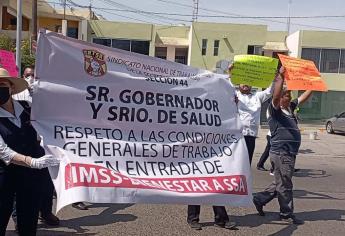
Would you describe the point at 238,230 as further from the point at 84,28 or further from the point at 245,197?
the point at 84,28

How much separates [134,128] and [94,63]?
69cm

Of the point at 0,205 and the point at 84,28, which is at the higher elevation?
the point at 84,28

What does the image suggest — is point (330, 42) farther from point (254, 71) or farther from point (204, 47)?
point (254, 71)

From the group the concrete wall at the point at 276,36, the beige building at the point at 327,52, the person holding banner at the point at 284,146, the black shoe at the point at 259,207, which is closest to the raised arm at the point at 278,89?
the person holding banner at the point at 284,146

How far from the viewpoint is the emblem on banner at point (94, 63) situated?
14.4 feet

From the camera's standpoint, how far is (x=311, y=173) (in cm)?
1077

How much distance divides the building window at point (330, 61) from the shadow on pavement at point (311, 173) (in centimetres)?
2565

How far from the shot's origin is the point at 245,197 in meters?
4.85

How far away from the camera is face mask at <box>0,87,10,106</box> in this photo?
3.86 metres

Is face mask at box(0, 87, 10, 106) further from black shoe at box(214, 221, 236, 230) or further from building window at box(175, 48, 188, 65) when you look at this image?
building window at box(175, 48, 188, 65)


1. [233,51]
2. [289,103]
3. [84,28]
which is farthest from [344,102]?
[289,103]

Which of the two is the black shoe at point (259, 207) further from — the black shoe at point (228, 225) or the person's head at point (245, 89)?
the person's head at point (245, 89)

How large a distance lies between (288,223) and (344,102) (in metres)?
29.6

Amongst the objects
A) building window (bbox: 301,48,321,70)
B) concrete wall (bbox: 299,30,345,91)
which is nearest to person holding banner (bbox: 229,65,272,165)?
concrete wall (bbox: 299,30,345,91)
